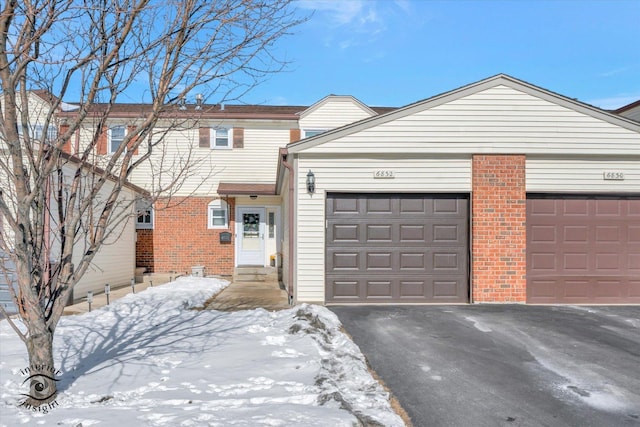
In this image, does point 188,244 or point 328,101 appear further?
point 328,101

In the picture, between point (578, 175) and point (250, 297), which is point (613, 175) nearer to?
point (578, 175)

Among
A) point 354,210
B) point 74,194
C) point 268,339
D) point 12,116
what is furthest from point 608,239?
point 12,116

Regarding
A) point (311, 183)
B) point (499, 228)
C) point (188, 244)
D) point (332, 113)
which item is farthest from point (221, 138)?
point (499, 228)

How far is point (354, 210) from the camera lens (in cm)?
901

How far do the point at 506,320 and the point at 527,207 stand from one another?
2.86m

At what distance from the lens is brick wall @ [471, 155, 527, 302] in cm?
891

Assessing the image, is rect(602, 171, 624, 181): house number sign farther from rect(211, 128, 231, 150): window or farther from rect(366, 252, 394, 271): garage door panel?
rect(211, 128, 231, 150): window

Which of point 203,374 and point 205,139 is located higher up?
point 205,139

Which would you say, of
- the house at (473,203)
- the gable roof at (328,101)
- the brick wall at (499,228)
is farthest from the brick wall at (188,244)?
the brick wall at (499,228)

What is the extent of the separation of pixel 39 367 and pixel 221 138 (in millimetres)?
12296

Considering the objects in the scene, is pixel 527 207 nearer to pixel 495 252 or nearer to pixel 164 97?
pixel 495 252

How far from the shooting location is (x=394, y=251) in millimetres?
8945

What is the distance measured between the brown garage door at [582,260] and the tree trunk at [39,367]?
8.60 m

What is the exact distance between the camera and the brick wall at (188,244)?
48.1 ft
